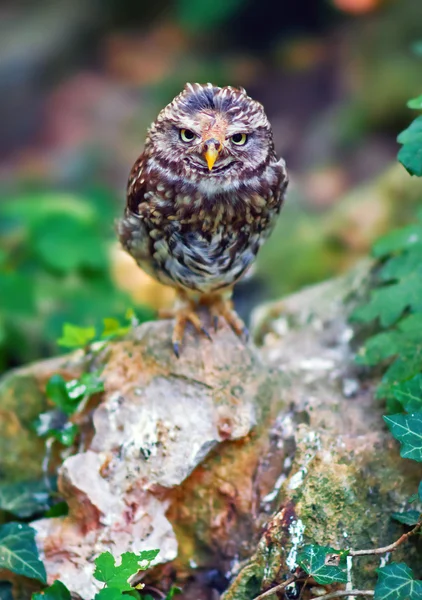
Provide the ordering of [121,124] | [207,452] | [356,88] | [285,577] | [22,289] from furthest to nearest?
[121,124] < [356,88] < [22,289] < [207,452] < [285,577]

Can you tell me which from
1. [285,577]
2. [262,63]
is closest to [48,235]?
[285,577]

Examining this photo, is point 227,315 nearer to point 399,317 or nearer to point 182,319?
point 182,319

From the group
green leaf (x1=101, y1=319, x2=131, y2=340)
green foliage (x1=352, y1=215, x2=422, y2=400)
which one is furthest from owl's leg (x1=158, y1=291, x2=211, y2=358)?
green foliage (x1=352, y1=215, x2=422, y2=400)

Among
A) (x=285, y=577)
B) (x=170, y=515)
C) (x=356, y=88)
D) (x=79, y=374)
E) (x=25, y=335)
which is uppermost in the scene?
(x=356, y=88)

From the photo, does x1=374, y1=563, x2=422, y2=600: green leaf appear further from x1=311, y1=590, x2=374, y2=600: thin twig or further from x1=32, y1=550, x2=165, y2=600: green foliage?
x1=32, y1=550, x2=165, y2=600: green foliage

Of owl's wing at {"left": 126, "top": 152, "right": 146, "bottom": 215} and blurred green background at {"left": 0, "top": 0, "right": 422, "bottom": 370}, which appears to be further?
blurred green background at {"left": 0, "top": 0, "right": 422, "bottom": 370}

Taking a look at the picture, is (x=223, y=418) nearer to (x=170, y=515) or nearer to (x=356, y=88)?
(x=170, y=515)

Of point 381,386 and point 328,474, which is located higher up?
point 381,386
